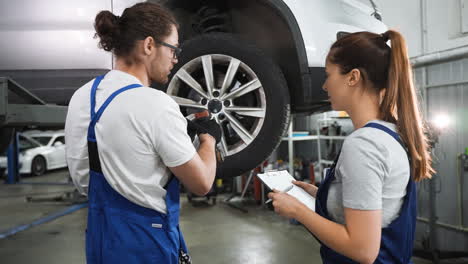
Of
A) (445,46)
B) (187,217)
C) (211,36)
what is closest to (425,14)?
(445,46)

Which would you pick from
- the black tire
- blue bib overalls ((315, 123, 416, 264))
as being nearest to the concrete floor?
blue bib overalls ((315, 123, 416, 264))

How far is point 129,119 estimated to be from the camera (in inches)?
34.2

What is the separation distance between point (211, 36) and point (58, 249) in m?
3.15

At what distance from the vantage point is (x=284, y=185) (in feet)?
3.50

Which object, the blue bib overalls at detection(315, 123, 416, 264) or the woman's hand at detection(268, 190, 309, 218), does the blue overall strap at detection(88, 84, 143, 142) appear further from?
the blue bib overalls at detection(315, 123, 416, 264)

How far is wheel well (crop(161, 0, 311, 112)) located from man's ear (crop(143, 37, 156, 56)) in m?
1.07

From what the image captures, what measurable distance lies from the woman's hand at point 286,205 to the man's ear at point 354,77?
0.33 meters

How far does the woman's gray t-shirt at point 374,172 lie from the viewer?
754 millimetres

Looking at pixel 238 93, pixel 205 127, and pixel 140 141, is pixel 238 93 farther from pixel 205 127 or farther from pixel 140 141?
pixel 140 141

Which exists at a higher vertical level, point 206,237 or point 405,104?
point 405,104

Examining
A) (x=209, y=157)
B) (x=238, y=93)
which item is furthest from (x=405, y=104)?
(x=238, y=93)

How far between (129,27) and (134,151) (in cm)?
35

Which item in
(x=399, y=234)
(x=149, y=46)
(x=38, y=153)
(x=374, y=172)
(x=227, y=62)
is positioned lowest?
(x=38, y=153)

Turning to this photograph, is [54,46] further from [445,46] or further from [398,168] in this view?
[445,46]
